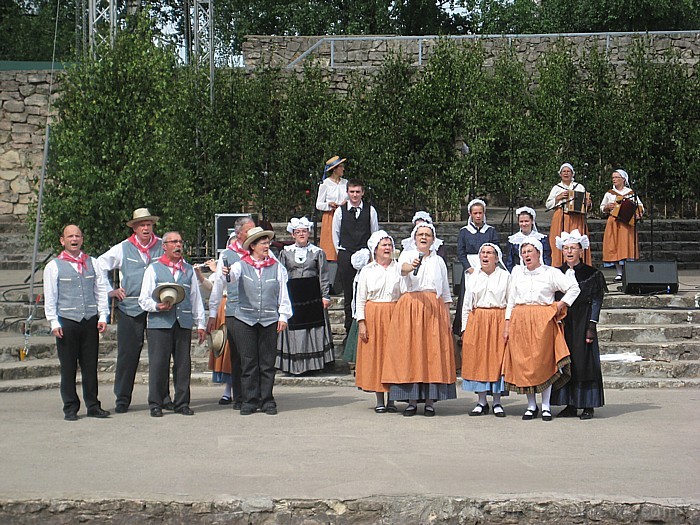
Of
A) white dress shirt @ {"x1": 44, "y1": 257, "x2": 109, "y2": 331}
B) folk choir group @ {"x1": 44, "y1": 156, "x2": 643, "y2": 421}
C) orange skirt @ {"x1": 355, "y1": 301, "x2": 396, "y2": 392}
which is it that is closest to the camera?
white dress shirt @ {"x1": 44, "y1": 257, "x2": 109, "y2": 331}

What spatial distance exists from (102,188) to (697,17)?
20974mm

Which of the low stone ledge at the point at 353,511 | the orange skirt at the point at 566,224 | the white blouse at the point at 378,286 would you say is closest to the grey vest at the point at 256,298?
the white blouse at the point at 378,286

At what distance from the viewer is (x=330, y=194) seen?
12453 millimetres

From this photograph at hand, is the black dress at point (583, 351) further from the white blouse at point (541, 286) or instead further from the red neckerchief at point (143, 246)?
the red neckerchief at point (143, 246)

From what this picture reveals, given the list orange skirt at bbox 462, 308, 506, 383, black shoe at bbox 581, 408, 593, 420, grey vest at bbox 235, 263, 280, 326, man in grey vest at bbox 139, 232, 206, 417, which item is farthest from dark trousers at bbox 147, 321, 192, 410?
black shoe at bbox 581, 408, 593, 420

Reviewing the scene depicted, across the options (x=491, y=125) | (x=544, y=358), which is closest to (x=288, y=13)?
(x=491, y=125)

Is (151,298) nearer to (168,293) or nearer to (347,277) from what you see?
(168,293)

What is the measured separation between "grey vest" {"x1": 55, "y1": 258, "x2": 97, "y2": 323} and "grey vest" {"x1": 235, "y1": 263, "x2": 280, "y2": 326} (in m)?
1.18

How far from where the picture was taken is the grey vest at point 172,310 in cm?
889

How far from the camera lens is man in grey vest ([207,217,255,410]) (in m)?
9.05

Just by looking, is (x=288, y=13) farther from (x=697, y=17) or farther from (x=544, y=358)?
(x=544, y=358)

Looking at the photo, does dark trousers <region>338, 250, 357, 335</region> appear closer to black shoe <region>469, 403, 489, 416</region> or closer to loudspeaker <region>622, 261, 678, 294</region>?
black shoe <region>469, 403, 489, 416</region>

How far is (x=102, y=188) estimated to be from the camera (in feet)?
40.1

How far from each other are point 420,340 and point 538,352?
91 cm
